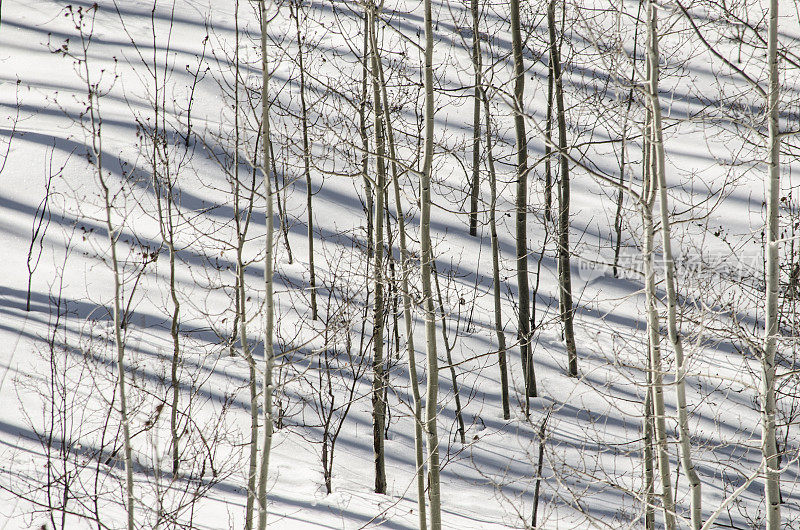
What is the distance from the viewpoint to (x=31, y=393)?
908 cm

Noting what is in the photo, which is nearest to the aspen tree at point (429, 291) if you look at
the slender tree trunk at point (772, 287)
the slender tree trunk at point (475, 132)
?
A: the slender tree trunk at point (772, 287)

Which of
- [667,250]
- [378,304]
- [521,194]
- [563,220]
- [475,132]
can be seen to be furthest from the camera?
[475,132]

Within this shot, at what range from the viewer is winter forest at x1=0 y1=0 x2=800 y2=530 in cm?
566

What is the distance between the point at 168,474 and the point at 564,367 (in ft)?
20.1

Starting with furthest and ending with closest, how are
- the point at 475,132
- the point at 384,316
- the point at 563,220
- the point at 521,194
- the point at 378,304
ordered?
the point at 475,132 → the point at 563,220 → the point at 521,194 → the point at 384,316 → the point at 378,304

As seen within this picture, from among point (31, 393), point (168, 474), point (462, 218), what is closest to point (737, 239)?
point (462, 218)

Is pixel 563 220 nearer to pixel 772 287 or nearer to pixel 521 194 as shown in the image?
pixel 521 194

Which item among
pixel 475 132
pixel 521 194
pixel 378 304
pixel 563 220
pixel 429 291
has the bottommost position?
pixel 429 291

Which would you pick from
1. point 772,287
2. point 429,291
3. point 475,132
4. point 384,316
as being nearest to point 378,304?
point 384,316

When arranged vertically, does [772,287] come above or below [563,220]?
below

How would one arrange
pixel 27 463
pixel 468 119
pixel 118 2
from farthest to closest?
1. pixel 118 2
2. pixel 468 119
3. pixel 27 463

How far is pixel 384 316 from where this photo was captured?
880 cm

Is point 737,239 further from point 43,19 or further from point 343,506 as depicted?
point 43,19

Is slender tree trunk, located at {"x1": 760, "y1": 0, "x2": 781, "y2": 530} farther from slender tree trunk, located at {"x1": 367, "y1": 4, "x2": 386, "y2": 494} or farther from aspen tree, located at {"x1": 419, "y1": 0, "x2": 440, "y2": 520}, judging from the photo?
slender tree trunk, located at {"x1": 367, "y1": 4, "x2": 386, "y2": 494}
